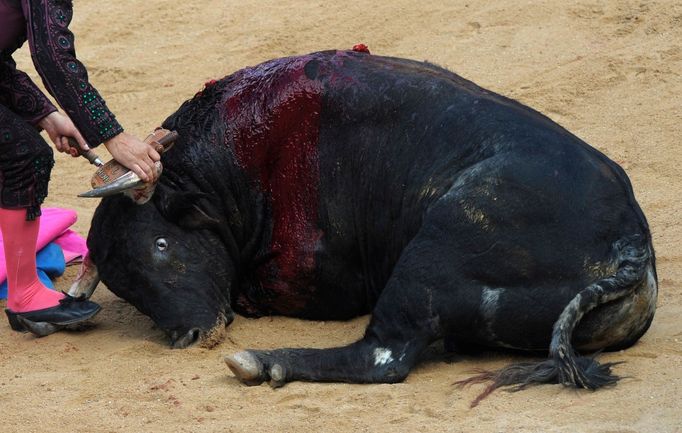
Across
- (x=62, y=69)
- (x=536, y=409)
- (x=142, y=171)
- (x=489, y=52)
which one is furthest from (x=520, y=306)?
(x=489, y=52)

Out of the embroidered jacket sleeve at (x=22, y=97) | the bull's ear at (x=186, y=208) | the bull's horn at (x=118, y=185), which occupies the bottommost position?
the bull's ear at (x=186, y=208)

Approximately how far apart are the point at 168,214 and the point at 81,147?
561 mm

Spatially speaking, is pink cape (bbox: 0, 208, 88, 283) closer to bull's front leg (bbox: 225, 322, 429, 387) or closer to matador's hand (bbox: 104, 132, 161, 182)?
matador's hand (bbox: 104, 132, 161, 182)

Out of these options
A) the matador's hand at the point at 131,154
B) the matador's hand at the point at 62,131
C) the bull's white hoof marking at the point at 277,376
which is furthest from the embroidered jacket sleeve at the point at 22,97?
the bull's white hoof marking at the point at 277,376

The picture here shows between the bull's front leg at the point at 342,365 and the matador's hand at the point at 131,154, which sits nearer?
the bull's front leg at the point at 342,365

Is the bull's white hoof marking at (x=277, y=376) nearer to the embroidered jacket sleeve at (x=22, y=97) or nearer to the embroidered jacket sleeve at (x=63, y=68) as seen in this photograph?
the embroidered jacket sleeve at (x=63, y=68)

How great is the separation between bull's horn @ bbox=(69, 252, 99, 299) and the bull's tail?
73.1 inches

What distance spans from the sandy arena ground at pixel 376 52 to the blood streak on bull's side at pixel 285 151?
33 cm

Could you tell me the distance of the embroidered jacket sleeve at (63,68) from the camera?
17.1 feet

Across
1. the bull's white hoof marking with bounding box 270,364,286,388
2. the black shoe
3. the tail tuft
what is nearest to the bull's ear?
the black shoe

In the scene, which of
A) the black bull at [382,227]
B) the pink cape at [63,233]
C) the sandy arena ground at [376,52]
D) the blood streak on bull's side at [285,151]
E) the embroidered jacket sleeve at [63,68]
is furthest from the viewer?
the pink cape at [63,233]

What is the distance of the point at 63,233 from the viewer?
7.11 m

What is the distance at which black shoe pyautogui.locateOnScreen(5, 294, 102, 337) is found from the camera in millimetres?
5863

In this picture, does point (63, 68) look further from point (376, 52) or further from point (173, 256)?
point (376, 52)
